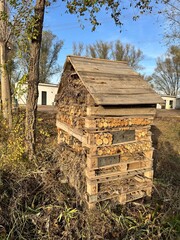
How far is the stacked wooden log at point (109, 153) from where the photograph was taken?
2.92m

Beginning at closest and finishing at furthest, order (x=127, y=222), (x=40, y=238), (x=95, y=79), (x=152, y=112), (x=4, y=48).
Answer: (x=40, y=238) < (x=127, y=222) < (x=95, y=79) < (x=152, y=112) < (x=4, y=48)

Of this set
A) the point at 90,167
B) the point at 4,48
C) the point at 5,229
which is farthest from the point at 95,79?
the point at 4,48

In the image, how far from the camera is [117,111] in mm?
3010

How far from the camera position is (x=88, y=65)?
3480 mm

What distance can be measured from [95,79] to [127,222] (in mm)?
2308

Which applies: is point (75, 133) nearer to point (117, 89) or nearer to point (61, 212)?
point (117, 89)

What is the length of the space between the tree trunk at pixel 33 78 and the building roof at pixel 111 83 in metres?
1.01

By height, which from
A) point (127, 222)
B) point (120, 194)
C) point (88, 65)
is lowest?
point (127, 222)

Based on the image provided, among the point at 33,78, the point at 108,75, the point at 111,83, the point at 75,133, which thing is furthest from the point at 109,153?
the point at 33,78

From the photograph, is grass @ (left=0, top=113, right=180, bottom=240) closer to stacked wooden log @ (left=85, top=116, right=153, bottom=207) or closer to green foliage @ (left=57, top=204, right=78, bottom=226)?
green foliage @ (left=57, top=204, right=78, bottom=226)

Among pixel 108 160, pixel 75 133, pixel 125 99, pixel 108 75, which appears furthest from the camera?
pixel 75 133

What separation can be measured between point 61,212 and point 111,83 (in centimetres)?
220

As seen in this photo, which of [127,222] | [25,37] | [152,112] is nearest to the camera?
[127,222]

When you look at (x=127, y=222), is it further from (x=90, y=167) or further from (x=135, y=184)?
(x=90, y=167)
